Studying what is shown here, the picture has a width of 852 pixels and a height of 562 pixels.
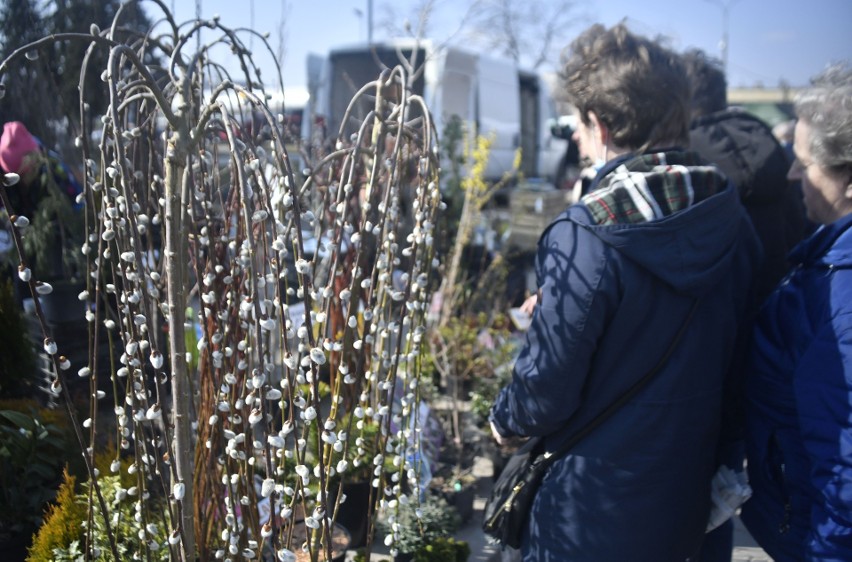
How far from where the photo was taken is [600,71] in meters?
1.69

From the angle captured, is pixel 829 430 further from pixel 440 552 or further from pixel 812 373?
pixel 440 552

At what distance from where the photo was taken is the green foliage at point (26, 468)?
2.00 metres

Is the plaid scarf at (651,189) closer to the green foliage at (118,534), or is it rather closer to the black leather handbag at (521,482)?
the black leather handbag at (521,482)

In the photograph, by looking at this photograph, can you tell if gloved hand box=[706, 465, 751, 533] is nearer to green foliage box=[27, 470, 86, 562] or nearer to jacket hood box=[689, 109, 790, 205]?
jacket hood box=[689, 109, 790, 205]

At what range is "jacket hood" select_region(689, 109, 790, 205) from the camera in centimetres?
256

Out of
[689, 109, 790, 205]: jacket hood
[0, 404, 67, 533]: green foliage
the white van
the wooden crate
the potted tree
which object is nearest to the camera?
the potted tree

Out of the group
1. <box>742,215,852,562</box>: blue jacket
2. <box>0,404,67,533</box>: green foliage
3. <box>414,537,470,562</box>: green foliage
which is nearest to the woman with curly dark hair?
<box>742,215,852,562</box>: blue jacket

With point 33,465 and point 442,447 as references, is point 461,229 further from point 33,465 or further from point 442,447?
point 33,465

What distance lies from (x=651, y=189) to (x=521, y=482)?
799mm

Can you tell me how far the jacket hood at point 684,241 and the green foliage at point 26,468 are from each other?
1.77 metres

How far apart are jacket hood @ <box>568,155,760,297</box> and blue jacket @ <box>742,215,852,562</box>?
0.21 m

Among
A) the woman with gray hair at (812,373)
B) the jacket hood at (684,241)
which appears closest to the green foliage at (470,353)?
the woman with gray hair at (812,373)

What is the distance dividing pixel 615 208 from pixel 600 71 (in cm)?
41

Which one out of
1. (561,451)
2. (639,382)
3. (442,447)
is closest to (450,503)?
(442,447)
